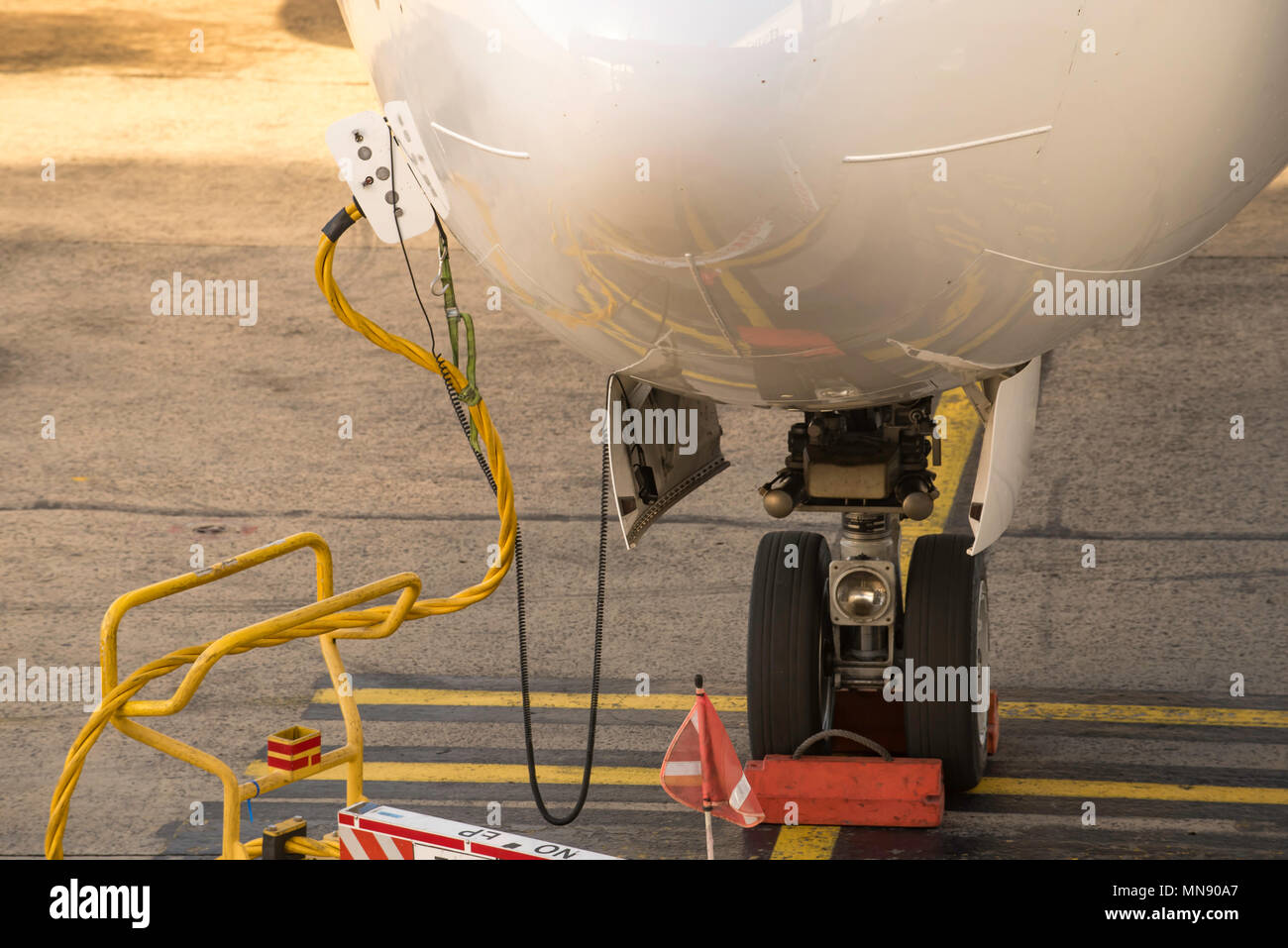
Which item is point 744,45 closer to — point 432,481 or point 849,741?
point 849,741

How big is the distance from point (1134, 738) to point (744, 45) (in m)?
3.92

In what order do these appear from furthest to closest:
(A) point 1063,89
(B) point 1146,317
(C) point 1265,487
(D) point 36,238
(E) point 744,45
A: (D) point 36,238 < (B) point 1146,317 < (C) point 1265,487 < (A) point 1063,89 < (E) point 744,45

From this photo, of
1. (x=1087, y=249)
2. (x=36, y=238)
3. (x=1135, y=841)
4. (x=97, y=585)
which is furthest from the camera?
(x=36, y=238)

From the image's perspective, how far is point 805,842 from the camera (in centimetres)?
525

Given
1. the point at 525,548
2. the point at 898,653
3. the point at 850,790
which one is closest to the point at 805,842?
the point at 850,790

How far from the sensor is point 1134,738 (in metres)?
Result: 5.92

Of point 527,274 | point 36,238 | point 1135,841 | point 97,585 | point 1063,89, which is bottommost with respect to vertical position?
point 1135,841

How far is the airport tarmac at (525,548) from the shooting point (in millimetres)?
5566

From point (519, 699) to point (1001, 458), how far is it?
258cm

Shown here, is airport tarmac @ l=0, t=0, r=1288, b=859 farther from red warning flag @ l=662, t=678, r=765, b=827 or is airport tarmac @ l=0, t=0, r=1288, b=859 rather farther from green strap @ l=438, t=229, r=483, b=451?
green strap @ l=438, t=229, r=483, b=451

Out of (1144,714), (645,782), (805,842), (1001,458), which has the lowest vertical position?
(805,842)

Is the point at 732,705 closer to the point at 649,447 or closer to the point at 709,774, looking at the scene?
the point at 709,774
